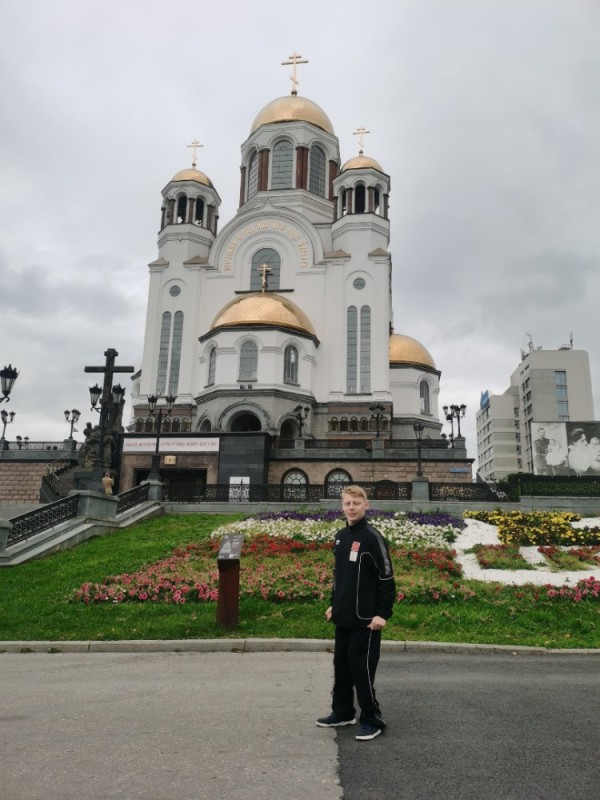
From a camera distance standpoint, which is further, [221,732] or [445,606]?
[445,606]

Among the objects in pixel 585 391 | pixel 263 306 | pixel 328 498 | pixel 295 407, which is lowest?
pixel 328 498

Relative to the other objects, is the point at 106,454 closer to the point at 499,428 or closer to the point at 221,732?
the point at 221,732

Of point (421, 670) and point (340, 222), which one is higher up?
point (340, 222)

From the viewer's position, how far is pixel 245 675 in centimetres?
681

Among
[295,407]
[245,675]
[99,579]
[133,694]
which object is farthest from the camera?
[295,407]

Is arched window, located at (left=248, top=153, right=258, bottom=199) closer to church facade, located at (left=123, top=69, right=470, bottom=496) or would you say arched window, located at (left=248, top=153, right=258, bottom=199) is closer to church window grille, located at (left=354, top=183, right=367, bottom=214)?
church facade, located at (left=123, top=69, right=470, bottom=496)

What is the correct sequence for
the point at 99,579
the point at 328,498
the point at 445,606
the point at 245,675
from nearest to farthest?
the point at 245,675 → the point at 445,606 → the point at 99,579 → the point at 328,498

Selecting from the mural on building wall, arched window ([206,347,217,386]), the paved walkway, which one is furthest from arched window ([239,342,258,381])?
the paved walkway

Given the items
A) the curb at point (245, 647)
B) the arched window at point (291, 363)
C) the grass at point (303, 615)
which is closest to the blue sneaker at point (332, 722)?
the curb at point (245, 647)

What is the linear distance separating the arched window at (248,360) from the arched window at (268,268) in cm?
676

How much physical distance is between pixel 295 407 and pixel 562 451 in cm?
1385

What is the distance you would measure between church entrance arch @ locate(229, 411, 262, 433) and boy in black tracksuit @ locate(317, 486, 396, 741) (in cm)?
2943

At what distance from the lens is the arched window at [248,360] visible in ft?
116

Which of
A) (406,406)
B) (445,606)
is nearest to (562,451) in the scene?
(406,406)
